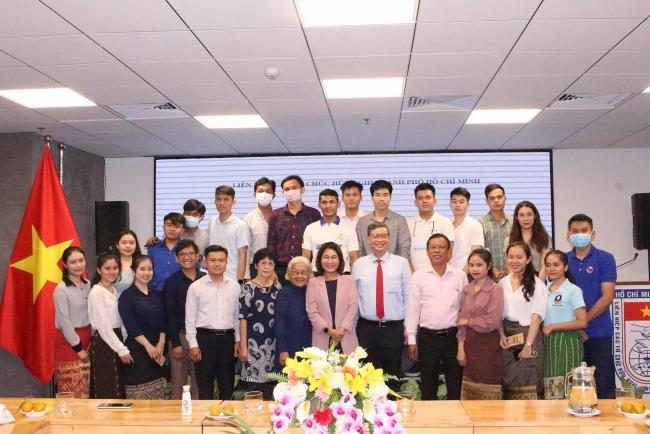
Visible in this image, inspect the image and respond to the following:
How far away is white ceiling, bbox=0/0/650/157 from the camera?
358 centimetres

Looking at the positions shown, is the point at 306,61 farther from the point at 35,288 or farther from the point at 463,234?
the point at 35,288

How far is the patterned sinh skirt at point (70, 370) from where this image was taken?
181 inches

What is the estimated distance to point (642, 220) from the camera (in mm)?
7711

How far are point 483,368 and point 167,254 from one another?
2625mm

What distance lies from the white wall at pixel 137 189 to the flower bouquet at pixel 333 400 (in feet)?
22.7

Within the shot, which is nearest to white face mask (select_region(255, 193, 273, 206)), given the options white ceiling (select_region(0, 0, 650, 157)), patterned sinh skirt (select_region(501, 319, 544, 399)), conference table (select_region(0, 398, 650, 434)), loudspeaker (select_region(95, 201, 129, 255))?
white ceiling (select_region(0, 0, 650, 157))

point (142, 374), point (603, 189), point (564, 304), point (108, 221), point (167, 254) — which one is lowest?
point (142, 374)

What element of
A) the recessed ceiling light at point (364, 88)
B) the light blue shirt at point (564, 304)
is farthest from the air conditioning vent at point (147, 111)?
the light blue shirt at point (564, 304)

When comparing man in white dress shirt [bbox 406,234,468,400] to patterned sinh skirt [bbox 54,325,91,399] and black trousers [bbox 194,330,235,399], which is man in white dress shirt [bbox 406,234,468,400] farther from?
patterned sinh skirt [bbox 54,325,91,399]

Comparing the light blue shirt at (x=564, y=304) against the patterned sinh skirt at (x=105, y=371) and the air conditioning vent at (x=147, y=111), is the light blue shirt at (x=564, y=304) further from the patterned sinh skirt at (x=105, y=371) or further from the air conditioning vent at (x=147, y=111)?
the air conditioning vent at (x=147, y=111)

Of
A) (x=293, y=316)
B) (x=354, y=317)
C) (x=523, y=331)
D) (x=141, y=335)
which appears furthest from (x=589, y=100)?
(x=141, y=335)

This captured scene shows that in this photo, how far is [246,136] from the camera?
719cm

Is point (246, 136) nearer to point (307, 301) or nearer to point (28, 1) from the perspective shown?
point (307, 301)

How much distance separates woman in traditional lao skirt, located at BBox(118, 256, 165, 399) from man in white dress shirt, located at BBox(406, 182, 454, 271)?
212 cm
